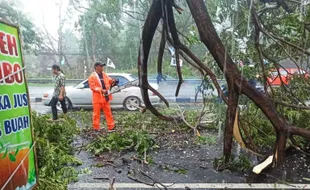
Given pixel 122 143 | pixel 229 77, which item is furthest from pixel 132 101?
pixel 229 77

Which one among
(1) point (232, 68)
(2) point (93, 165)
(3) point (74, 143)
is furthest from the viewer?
(3) point (74, 143)

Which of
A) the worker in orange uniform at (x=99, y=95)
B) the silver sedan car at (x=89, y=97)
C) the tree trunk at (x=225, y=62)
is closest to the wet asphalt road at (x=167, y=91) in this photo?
the silver sedan car at (x=89, y=97)

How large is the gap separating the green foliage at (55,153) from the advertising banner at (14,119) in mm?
1419

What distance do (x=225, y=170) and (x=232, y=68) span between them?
190cm

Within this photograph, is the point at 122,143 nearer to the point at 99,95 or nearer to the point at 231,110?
the point at 99,95

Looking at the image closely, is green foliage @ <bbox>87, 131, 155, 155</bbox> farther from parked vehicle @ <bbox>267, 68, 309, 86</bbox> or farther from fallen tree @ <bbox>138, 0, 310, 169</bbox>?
parked vehicle @ <bbox>267, 68, 309, 86</bbox>

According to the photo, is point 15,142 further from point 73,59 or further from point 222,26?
point 73,59

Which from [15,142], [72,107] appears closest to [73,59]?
[72,107]

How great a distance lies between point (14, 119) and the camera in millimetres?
1677

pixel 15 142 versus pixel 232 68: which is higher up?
pixel 232 68

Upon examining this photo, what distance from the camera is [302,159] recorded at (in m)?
4.55

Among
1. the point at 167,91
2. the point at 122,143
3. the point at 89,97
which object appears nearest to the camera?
the point at 122,143

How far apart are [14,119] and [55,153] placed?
110 inches

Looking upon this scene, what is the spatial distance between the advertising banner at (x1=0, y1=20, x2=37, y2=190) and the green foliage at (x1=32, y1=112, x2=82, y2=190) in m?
1.42
